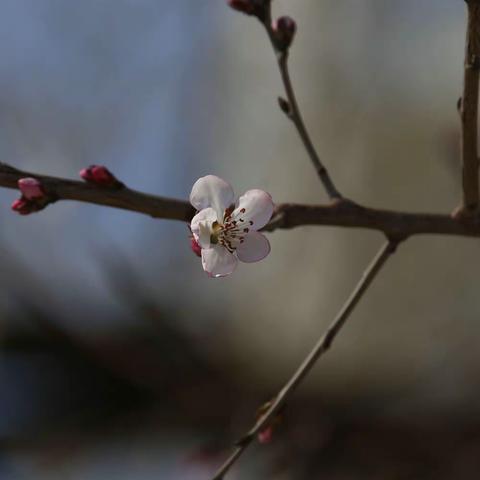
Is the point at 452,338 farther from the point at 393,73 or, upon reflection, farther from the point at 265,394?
the point at 393,73

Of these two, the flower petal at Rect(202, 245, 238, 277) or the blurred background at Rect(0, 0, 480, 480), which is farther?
the blurred background at Rect(0, 0, 480, 480)

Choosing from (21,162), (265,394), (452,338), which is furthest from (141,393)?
(452,338)

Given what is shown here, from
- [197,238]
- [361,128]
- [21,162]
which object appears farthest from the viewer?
[361,128]

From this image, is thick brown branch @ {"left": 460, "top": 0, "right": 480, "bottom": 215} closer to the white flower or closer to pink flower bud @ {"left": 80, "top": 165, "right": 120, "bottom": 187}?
the white flower

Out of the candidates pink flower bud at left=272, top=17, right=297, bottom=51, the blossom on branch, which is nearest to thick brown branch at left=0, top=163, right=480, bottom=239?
the blossom on branch

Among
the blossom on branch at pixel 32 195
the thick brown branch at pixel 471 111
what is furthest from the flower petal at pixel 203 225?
the thick brown branch at pixel 471 111

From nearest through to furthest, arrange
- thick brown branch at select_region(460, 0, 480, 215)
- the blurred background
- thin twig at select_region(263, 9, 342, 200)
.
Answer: thick brown branch at select_region(460, 0, 480, 215)
thin twig at select_region(263, 9, 342, 200)
the blurred background

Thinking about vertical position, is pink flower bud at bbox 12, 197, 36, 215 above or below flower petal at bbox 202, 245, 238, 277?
above

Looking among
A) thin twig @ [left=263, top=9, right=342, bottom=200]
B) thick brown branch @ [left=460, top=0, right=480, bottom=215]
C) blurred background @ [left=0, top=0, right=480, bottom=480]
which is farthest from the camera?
blurred background @ [left=0, top=0, right=480, bottom=480]

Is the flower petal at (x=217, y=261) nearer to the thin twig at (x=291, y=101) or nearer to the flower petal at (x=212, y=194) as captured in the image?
the flower petal at (x=212, y=194)
